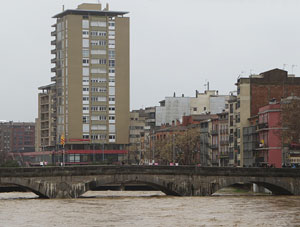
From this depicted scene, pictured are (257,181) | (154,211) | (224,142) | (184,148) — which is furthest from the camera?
(184,148)

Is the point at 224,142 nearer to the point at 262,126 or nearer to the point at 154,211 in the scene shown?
the point at 262,126

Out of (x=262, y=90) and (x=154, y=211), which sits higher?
(x=262, y=90)

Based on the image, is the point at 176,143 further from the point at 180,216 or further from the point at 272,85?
the point at 180,216

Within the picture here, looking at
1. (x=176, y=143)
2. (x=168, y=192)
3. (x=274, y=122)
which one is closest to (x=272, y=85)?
(x=274, y=122)

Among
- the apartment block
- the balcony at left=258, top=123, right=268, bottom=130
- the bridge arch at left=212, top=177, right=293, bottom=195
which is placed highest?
the apartment block

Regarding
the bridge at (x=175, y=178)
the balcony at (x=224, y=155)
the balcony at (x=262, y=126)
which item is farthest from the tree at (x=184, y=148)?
the bridge at (x=175, y=178)

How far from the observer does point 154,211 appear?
8625cm

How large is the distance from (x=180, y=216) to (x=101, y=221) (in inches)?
321

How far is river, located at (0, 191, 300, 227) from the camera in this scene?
75.2m

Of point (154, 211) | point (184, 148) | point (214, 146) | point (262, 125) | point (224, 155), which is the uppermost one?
point (262, 125)

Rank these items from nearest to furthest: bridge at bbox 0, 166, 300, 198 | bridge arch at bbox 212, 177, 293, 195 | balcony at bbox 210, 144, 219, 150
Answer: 1. bridge at bbox 0, 166, 300, 198
2. bridge arch at bbox 212, 177, 293, 195
3. balcony at bbox 210, 144, 219, 150

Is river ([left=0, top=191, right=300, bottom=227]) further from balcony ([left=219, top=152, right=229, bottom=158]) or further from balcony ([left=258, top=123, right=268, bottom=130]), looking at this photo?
balcony ([left=219, top=152, right=229, bottom=158])

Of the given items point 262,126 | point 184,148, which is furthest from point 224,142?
point 262,126

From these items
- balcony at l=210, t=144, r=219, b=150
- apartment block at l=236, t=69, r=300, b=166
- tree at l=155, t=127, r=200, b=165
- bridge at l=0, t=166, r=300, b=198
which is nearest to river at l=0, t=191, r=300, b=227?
bridge at l=0, t=166, r=300, b=198
